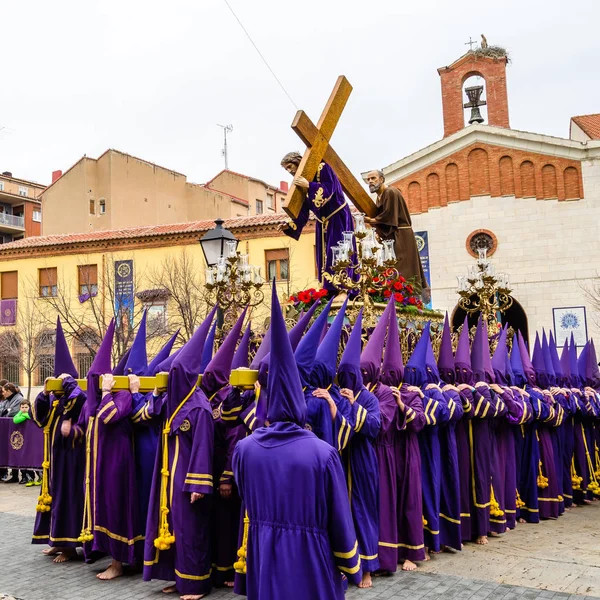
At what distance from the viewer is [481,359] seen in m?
8.35

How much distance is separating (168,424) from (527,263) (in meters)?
18.5

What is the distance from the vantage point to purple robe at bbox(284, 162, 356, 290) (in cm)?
868

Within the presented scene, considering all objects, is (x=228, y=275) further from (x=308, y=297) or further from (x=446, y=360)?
(x=446, y=360)

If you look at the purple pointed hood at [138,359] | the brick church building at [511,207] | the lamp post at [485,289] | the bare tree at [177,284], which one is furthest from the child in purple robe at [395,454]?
the bare tree at [177,284]

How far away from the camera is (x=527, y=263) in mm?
22562

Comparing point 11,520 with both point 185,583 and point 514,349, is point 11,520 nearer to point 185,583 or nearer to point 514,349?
point 185,583

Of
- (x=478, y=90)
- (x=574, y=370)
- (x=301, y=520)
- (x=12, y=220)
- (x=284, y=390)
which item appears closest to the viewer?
(x=301, y=520)

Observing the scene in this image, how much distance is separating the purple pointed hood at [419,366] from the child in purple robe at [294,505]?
11.4 feet

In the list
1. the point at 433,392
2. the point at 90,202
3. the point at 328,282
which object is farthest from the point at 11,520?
the point at 90,202

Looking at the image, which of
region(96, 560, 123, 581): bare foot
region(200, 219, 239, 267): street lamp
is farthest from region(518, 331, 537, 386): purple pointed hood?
region(96, 560, 123, 581): bare foot

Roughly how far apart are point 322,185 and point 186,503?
169 inches

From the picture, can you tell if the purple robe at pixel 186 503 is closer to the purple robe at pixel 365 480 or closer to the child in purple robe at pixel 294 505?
the purple robe at pixel 365 480

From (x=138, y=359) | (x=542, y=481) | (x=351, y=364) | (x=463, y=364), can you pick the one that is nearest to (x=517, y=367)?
(x=542, y=481)

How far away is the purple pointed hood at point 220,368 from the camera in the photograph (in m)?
6.50
